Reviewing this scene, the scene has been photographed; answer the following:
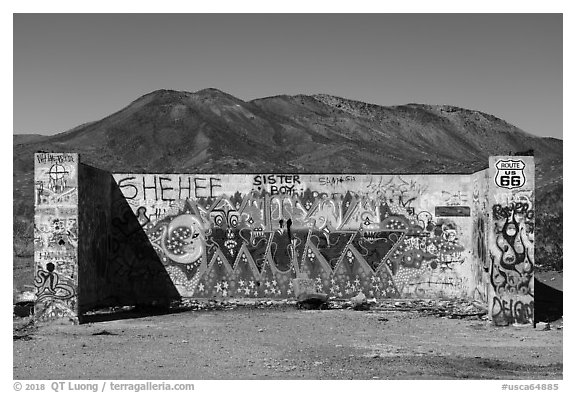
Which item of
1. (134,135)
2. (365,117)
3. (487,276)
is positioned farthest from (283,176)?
(365,117)

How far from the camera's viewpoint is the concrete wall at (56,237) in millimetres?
17297

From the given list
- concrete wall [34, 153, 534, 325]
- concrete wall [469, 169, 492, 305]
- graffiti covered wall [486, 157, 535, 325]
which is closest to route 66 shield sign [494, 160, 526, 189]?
graffiti covered wall [486, 157, 535, 325]

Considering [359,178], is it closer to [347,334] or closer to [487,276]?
[487,276]

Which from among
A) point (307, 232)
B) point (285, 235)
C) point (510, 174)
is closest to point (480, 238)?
point (510, 174)

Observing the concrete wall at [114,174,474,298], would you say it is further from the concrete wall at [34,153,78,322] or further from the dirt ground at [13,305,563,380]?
the concrete wall at [34,153,78,322]

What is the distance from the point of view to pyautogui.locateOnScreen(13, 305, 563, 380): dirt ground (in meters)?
→ 12.0

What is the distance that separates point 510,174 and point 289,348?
6625mm

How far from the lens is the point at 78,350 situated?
14.1 meters

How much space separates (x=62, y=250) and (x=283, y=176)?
20.0ft

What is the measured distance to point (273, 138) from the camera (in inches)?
3275

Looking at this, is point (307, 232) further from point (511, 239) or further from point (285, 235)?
point (511, 239)

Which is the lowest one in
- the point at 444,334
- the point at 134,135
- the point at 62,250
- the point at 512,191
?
the point at 444,334

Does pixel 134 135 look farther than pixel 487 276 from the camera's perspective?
Yes

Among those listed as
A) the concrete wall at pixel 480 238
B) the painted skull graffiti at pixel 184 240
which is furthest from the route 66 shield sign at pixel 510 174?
the painted skull graffiti at pixel 184 240
